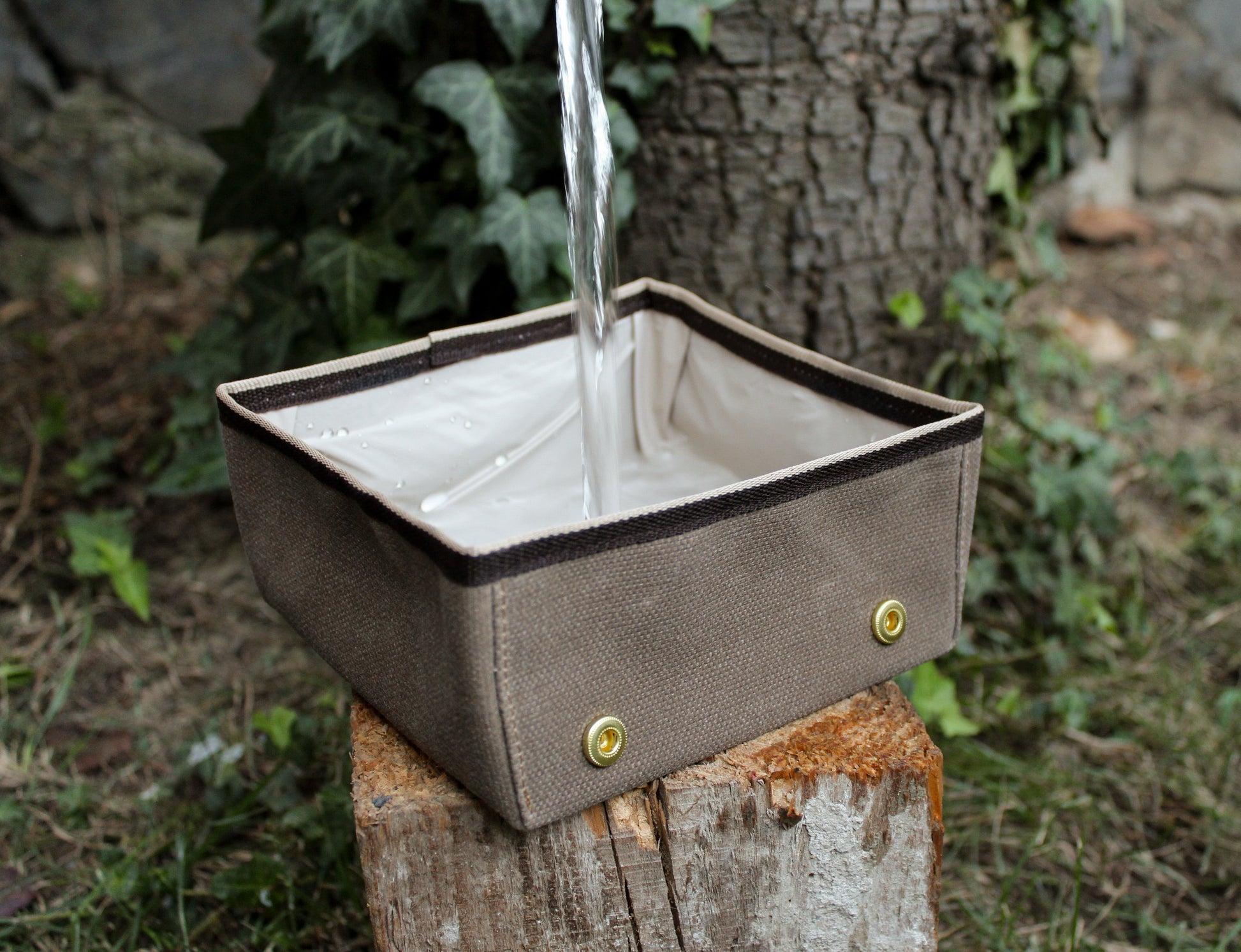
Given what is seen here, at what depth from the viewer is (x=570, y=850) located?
3.11ft

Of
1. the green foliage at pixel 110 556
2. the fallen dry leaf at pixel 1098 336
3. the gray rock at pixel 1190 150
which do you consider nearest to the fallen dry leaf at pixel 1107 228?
the gray rock at pixel 1190 150

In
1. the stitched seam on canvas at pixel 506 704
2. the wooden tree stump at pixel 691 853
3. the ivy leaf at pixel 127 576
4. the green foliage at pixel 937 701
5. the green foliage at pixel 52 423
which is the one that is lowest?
the green foliage at pixel 937 701

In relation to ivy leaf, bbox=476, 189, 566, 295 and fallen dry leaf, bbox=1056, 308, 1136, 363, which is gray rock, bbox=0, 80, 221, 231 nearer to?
ivy leaf, bbox=476, 189, 566, 295

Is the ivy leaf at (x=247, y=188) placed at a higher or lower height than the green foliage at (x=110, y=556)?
higher

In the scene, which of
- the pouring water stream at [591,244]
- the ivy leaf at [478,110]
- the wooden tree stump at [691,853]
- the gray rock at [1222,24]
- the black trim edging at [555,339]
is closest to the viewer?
the wooden tree stump at [691,853]

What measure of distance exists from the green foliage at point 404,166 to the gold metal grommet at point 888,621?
2.39 ft

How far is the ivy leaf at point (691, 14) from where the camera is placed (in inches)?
56.6

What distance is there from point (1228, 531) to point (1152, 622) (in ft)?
0.91

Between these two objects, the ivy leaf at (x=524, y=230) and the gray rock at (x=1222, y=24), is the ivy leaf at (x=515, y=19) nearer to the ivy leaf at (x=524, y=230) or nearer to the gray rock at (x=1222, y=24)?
the ivy leaf at (x=524, y=230)

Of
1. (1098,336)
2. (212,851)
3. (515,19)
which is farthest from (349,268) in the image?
(1098,336)

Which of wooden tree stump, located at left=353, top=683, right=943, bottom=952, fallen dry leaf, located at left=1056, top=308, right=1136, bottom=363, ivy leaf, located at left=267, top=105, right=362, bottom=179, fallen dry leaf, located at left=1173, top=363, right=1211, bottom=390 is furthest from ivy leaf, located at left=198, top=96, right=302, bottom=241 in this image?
fallen dry leaf, located at left=1173, top=363, right=1211, bottom=390

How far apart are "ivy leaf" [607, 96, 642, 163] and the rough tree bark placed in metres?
0.05

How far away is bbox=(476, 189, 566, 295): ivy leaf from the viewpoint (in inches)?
60.0

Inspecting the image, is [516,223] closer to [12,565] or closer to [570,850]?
[570,850]
